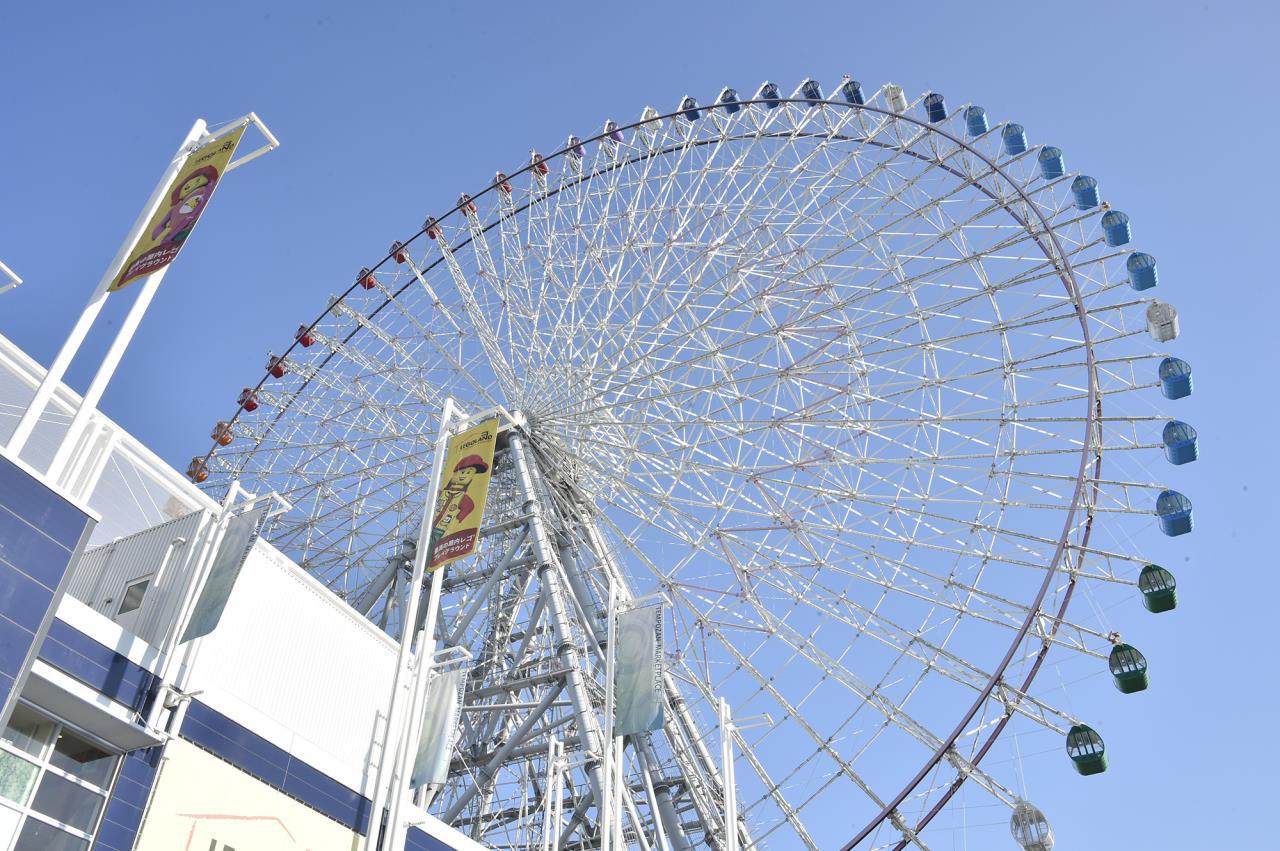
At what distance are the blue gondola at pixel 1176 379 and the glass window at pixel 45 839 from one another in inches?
938

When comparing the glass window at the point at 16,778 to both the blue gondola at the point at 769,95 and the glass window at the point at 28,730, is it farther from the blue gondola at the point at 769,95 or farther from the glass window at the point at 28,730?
the blue gondola at the point at 769,95

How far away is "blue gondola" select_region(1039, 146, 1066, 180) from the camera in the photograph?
30.3 m

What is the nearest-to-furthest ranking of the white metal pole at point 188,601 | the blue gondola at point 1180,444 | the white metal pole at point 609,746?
1. the white metal pole at point 188,601
2. the white metal pole at point 609,746
3. the blue gondola at point 1180,444

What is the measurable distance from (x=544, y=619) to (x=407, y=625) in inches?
528

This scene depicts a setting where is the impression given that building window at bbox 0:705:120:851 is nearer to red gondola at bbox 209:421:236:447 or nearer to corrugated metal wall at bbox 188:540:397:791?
corrugated metal wall at bbox 188:540:397:791

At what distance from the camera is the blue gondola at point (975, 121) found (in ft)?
104

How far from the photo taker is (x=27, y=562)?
14234mm

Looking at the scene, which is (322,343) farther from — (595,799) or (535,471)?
(595,799)

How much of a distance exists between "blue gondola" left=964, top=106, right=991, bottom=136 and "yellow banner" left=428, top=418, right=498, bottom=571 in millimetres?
17200

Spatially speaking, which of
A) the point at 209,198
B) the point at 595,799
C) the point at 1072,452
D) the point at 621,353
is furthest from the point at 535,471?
the point at 209,198

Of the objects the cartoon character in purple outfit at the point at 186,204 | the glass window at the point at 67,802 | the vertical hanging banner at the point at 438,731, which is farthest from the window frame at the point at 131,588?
the cartoon character in purple outfit at the point at 186,204

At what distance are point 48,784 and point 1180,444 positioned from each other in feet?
77.3

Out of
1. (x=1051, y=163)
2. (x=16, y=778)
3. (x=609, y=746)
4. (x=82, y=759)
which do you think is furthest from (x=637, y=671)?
Answer: (x=1051, y=163)

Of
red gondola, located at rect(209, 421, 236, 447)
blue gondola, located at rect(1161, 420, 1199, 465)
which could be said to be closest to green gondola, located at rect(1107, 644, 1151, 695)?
blue gondola, located at rect(1161, 420, 1199, 465)
